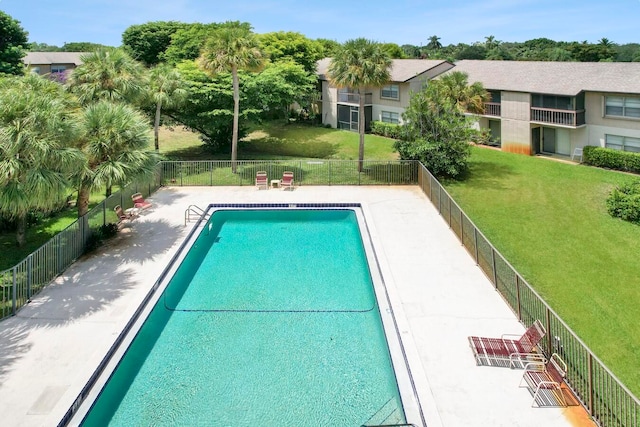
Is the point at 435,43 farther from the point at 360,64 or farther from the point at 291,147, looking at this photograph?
the point at 360,64

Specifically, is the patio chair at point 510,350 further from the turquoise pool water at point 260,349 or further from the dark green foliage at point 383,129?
the dark green foliage at point 383,129

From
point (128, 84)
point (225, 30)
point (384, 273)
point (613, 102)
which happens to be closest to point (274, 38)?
point (225, 30)

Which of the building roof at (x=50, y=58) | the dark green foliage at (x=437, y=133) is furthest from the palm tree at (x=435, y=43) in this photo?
the dark green foliage at (x=437, y=133)

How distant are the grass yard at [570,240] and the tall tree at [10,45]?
2715 cm

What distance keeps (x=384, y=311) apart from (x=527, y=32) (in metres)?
87.2

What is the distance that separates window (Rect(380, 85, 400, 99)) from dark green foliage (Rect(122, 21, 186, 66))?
103 ft

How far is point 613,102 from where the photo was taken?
2769 cm

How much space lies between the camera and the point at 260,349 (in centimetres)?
1139

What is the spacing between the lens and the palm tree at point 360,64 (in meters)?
24.4

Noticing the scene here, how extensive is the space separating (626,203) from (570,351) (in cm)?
1312

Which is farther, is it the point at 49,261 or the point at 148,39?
the point at 148,39

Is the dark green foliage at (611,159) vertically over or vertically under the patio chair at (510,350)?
over

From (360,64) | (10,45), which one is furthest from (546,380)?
(10,45)

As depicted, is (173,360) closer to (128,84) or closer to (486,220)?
(486,220)
